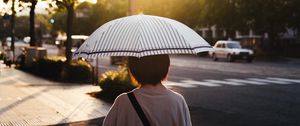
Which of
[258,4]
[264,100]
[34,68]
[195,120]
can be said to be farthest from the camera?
[258,4]

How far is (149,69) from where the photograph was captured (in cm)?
323

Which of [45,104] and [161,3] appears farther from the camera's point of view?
[161,3]

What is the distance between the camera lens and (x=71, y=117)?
10.3m

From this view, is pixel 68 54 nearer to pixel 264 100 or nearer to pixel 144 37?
pixel 264 100

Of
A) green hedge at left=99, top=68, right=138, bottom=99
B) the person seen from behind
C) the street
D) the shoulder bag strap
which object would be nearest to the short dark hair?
the person seen from behind

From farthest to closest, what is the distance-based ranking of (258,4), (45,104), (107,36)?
(258,4) < (45,104) < (107,36)

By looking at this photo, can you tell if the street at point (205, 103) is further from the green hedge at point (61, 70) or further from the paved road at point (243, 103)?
the green hedge at point (61, 70)

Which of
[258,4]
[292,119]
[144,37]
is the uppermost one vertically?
[258,4]

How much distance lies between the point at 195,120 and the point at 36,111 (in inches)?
132

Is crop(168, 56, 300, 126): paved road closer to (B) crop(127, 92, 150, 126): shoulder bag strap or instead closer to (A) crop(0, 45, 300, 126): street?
(A) crop(0, 45, 300, 126): street

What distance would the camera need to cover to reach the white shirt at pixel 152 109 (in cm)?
316

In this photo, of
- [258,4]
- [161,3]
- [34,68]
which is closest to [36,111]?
[34,68]

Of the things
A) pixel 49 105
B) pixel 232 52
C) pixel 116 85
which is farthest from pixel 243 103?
pixel 232 52

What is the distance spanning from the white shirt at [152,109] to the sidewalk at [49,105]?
659 cm
